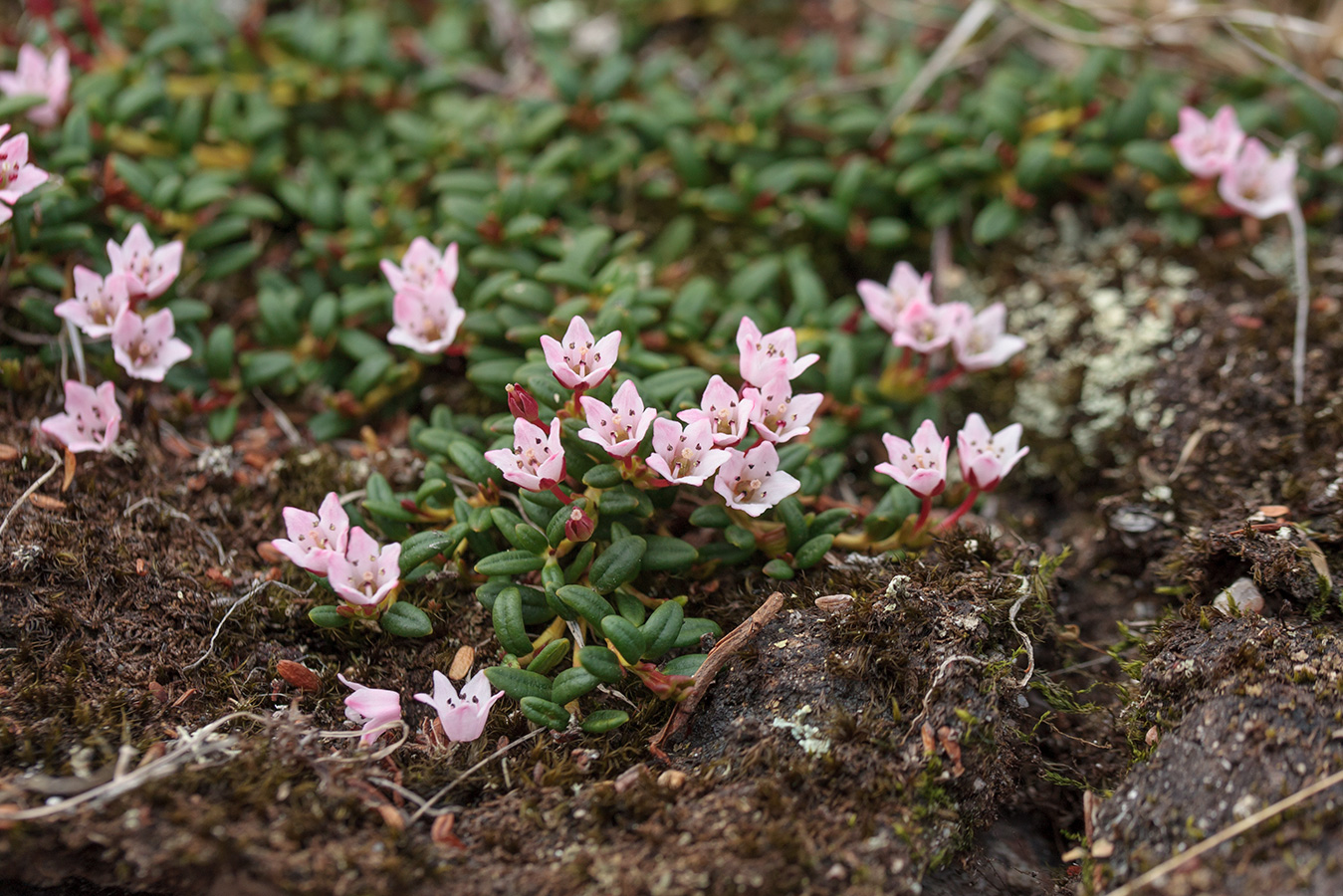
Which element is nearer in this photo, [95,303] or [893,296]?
[95,303]

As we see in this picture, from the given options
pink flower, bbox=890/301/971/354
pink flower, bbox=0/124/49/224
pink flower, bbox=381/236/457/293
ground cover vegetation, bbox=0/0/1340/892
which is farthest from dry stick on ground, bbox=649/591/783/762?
pink flower, bbox=0/124/49/224

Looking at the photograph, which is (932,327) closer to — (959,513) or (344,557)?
(959,513)

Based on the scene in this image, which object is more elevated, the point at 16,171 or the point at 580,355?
the point at 16,171

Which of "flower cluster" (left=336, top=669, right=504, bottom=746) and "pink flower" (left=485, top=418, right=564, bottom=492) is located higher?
"pink flower" (left=485, top=418, right=564, bottom=492)

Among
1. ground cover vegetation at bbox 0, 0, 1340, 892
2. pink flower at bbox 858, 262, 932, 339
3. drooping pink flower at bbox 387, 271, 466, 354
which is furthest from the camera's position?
pink flower at bbox 858, 262, 932, 339

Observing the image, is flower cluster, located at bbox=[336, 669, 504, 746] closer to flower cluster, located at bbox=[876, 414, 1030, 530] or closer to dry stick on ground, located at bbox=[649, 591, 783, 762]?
dry stick on ground, located at bbox=[649, 591, 783, 762]

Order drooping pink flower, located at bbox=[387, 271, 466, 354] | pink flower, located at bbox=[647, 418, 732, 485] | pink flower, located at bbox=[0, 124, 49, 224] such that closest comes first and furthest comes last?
pink flower, located at bbox=[647, 418, 732, 485] → pink flower, located at bbox=[0, 124, 49, 224] → drooping pink flower, located at bbox=[387, 271, 466, 354]

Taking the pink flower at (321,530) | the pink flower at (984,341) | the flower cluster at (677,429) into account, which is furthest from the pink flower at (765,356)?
the pink flower at (321,530)

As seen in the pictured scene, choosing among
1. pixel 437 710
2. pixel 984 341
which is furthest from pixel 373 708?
pixel 984 341
